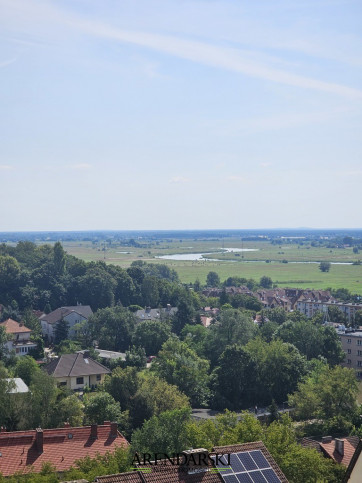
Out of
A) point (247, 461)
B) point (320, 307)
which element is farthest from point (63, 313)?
point (247, 461)

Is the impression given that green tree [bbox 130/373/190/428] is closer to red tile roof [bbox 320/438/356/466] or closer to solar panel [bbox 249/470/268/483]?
red tile roof [bbox 320/438/356/466]

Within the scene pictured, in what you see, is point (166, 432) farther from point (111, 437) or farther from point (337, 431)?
point (337, 431)

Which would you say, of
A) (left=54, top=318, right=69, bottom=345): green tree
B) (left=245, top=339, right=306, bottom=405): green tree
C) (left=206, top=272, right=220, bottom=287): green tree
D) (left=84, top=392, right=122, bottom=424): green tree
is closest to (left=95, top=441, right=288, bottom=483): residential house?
(left=84, top=392, right=122, bottom=424): green tree

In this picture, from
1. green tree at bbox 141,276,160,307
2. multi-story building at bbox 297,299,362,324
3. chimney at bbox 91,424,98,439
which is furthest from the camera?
green tree at bbox 141,276,160,307

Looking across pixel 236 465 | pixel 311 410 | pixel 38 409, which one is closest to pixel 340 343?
pixel 311 410

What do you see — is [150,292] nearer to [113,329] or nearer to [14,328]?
[113,329]

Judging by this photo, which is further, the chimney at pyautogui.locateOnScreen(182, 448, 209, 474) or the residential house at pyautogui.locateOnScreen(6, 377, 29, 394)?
the residential house at pyautogui.locateOnScreen(6, 377, 29, 394)
